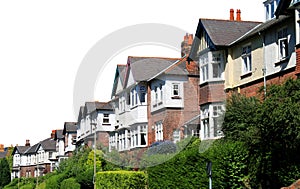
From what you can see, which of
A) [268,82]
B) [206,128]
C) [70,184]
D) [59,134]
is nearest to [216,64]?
[206,128]

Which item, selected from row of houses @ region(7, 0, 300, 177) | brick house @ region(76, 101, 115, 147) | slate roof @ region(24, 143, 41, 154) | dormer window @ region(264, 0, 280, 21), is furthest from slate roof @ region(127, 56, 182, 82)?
slate roof @ region(24, 143, 41, 154)

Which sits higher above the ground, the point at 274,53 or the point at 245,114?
the point at 274,53

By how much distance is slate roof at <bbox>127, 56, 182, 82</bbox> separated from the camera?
164 feet

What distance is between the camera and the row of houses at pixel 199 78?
30766 millimetres

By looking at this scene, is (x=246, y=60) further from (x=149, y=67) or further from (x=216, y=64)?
(x=149, y=67)

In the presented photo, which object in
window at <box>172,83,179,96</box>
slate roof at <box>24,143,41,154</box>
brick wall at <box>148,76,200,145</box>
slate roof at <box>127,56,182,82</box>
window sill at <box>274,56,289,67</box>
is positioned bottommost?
slate roof at <box>24,143,41,154</box>

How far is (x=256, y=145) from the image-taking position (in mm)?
25031

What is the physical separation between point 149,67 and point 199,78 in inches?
351

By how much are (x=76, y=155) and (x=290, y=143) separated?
1737 inches

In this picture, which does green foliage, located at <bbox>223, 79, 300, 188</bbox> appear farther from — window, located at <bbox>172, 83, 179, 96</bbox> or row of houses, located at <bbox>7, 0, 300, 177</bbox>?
window, located at <bbox>172, 83, 179, 96</bbox>

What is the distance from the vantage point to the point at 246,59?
1364 inches

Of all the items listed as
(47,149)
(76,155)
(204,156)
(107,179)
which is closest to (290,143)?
(204,156)

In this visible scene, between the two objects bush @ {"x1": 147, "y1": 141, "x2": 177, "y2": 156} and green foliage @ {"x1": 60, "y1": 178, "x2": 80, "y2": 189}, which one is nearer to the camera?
bush @ {"x1": 147, "y1": 141, "x2": 177, "y2": 156}

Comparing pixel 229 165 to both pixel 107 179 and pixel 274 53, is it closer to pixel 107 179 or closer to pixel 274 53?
pixel 274 53
